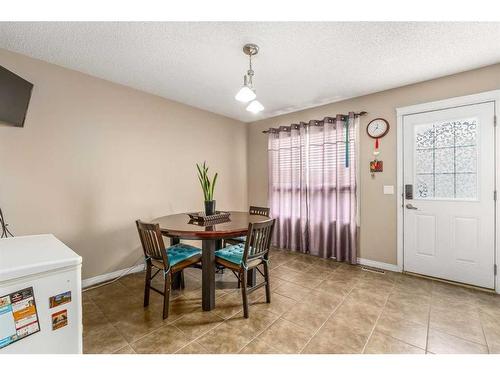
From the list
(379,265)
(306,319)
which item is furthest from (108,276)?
(379,265)

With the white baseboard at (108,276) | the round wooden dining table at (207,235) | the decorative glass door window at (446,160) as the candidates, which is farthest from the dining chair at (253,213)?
the decorative glass door window at (446,160)

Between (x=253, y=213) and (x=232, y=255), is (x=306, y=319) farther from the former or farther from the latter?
(x=253, y=213)

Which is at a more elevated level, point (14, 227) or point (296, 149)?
point (296, 149)

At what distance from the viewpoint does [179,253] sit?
7.29ft

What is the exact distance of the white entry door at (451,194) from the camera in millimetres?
2414

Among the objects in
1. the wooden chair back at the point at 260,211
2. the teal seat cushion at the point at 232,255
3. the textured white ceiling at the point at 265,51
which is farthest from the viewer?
the wooden chair back at the point at 260,211

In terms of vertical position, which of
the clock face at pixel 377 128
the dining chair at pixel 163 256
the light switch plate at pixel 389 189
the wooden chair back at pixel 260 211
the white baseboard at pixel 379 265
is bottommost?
the white baseboard at pixel 379 265

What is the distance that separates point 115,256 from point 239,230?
1.79 meters

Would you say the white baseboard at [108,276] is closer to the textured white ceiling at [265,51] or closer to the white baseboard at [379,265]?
the textured white ceiling at [265,51]

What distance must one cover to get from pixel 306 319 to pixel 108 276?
228 cm

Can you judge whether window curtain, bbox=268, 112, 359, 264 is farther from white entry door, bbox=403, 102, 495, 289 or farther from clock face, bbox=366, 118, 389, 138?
white entry door, bbox=403, 102, 495, 289
